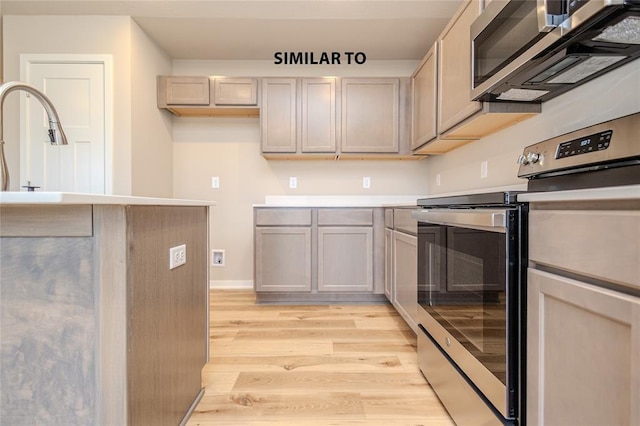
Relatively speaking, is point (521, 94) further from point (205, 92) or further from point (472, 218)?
point (205, 92)

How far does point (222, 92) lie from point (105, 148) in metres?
1.11

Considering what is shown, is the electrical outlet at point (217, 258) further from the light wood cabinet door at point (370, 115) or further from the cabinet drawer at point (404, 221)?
the cabinet drawer at point (404, 221)

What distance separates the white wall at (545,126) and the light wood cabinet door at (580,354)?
3.10ft

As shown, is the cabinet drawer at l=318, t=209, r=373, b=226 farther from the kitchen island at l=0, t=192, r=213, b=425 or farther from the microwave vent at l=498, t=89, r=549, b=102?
the kitchen island at l=0, t=192, r=213, b=425

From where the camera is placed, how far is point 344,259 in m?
2.88

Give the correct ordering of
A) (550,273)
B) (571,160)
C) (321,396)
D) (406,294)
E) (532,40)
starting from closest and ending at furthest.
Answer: (550,273) → (571,160) → (532,40) → (321,396) → (406,294)

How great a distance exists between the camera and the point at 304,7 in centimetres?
253

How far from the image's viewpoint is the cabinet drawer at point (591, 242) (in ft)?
1.98

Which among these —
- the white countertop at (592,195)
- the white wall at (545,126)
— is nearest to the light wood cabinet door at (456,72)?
the white wall at (545,126)

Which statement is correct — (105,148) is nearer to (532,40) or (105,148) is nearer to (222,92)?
(222,92)

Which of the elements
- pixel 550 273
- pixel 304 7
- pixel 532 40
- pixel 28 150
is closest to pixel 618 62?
pixel 532 40

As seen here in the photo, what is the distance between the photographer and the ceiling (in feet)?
8.28

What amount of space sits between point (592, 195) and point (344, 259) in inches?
89.5

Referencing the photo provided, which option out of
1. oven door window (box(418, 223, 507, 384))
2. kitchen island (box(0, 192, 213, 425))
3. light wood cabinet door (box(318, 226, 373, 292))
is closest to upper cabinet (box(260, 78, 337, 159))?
light wood cabinet door (box(318, 226, 373, 292))
